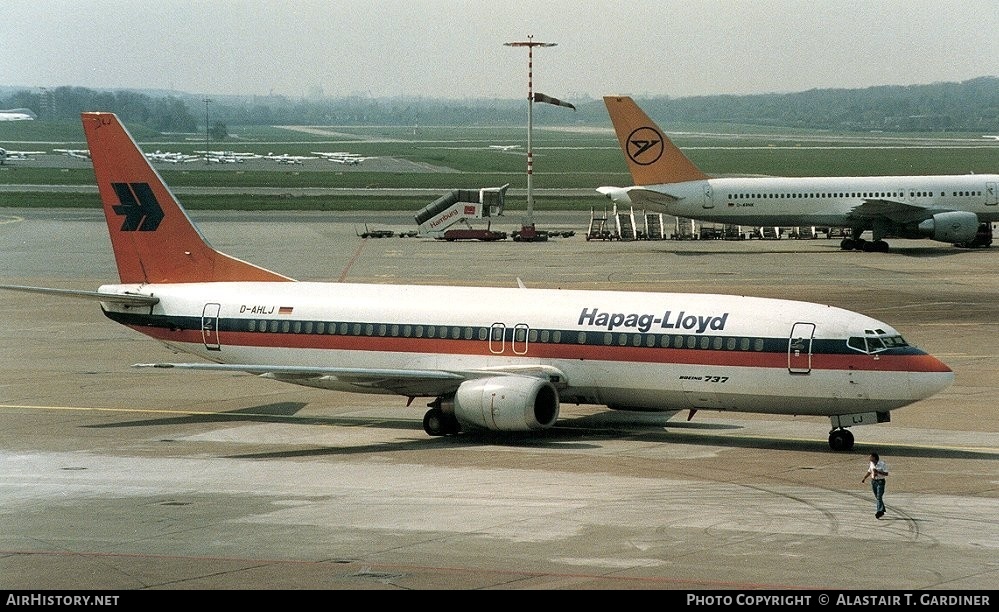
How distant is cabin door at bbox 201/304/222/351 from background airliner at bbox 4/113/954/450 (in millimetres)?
44

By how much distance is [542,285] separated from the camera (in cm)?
7525

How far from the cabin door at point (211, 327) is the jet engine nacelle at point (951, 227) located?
61.8 meters

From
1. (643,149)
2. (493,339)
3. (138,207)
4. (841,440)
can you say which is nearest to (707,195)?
(643,149)

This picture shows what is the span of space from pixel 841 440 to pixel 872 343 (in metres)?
2.61

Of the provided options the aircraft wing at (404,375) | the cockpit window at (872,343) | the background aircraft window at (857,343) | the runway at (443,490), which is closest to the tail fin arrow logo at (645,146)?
the runway at (443,490)

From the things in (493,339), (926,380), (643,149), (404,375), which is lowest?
(404,375)

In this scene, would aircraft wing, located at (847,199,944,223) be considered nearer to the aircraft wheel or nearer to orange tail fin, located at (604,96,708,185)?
orange tail fin, located at (604,96,708,185)

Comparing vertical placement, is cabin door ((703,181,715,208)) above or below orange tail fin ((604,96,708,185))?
below

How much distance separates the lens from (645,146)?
94.6m

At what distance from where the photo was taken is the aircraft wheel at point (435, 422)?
39.1 meters

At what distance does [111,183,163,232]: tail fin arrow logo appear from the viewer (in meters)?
45.5

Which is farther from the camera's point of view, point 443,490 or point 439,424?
Result: point 439,424

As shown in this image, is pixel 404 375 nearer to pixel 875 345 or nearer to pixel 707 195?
pixel 875 345

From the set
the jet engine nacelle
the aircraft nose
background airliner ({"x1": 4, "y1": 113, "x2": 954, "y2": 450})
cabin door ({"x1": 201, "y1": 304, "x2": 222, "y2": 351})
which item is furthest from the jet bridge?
the aircraft nose
